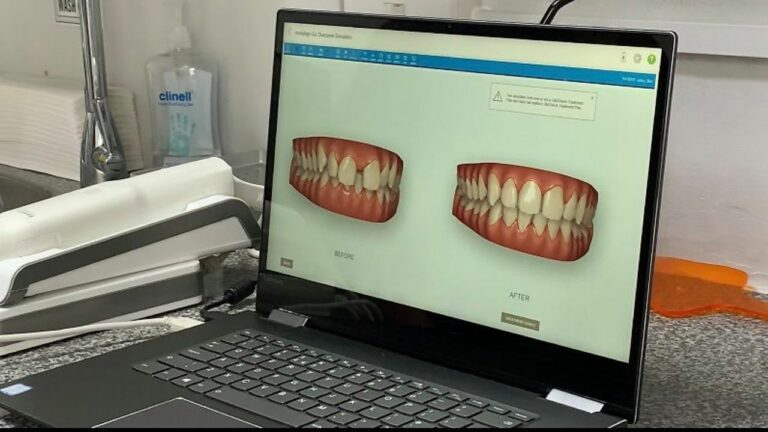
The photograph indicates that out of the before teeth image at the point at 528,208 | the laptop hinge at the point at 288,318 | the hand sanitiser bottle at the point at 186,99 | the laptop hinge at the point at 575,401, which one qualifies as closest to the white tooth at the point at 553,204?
the before teeth image at the point at 528,208

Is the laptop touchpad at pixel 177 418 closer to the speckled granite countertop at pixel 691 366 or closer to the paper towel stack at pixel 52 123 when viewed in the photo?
the speckled granite countertop at pixel 691 366

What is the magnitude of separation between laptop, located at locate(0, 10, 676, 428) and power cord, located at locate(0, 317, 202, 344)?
0.04m

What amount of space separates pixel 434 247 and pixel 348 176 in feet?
0.34

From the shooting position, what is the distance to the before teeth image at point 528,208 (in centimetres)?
71

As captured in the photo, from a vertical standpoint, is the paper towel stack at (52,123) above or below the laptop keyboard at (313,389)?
above

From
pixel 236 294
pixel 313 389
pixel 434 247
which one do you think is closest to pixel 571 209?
pixel 434 247

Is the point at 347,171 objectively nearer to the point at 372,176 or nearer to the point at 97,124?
the point at 372,176

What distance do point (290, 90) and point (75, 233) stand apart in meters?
0.23

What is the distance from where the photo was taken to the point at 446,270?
78 cm

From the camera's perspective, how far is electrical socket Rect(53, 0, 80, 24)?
1.43 meters

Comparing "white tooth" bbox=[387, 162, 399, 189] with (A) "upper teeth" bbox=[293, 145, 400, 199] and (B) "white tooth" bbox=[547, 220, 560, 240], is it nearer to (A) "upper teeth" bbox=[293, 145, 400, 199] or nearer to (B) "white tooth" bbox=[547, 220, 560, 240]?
(A) "upper teeth" bbox=[293, 145, 400, 199]

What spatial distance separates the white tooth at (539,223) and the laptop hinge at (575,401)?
113 mm

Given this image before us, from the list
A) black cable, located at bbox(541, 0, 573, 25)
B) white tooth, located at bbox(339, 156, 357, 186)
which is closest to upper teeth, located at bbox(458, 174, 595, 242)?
white tooth, located at bbox(339, 156, 357, 186)

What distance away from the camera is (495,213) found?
0.75 m
